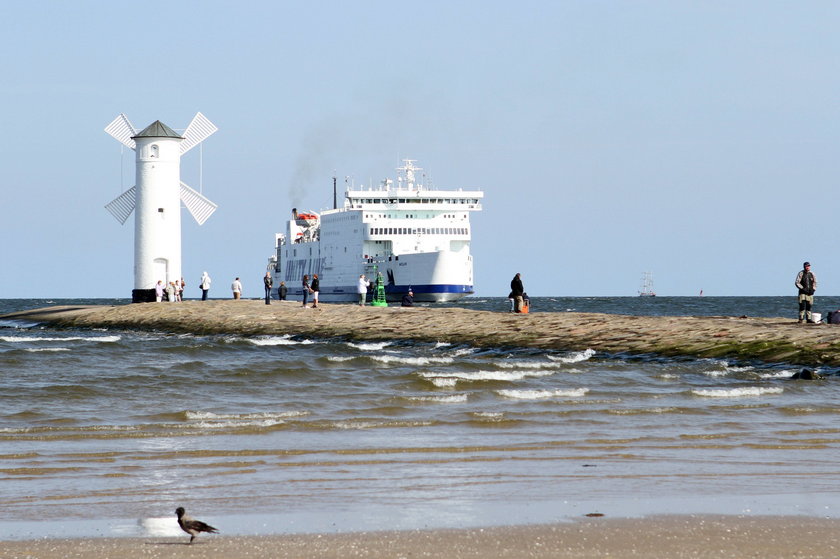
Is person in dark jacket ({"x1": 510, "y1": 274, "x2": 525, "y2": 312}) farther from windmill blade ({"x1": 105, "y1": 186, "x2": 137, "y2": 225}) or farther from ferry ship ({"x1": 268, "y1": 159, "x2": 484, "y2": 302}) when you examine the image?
ferry ship ({"x1": 268, "y1": 159, "x2": 484, "y2": 302})

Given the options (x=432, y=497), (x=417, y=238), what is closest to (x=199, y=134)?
(x=417, y=238)

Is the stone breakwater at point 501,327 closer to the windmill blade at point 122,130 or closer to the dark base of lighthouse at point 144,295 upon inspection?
the dark base of lighthouse at point 144,295

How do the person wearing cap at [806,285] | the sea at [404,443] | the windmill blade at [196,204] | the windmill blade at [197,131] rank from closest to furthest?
the sea at [404,443] < the person wearing cap at [806,285] < the windmill blade at [196,204] < the windmill blade at [197,131]

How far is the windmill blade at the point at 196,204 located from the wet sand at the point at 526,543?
43.9 metres

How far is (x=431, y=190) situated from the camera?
273ft

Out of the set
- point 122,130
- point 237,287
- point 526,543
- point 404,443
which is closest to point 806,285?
point 404,443

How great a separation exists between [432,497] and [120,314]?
119 feet

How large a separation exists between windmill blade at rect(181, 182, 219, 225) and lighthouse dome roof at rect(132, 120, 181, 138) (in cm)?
423

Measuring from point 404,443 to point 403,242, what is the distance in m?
68.9

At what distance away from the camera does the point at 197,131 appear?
53.1m

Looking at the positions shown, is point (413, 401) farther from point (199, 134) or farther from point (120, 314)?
point (199, 134)

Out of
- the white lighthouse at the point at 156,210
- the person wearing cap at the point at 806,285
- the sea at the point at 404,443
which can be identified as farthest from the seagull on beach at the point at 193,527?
the white lighthouse at the point at 156,210

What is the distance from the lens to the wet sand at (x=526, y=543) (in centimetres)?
700

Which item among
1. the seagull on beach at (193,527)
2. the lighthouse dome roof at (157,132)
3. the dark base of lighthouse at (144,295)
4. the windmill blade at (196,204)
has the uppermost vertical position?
the lighthouse dome roof at (157,132)
